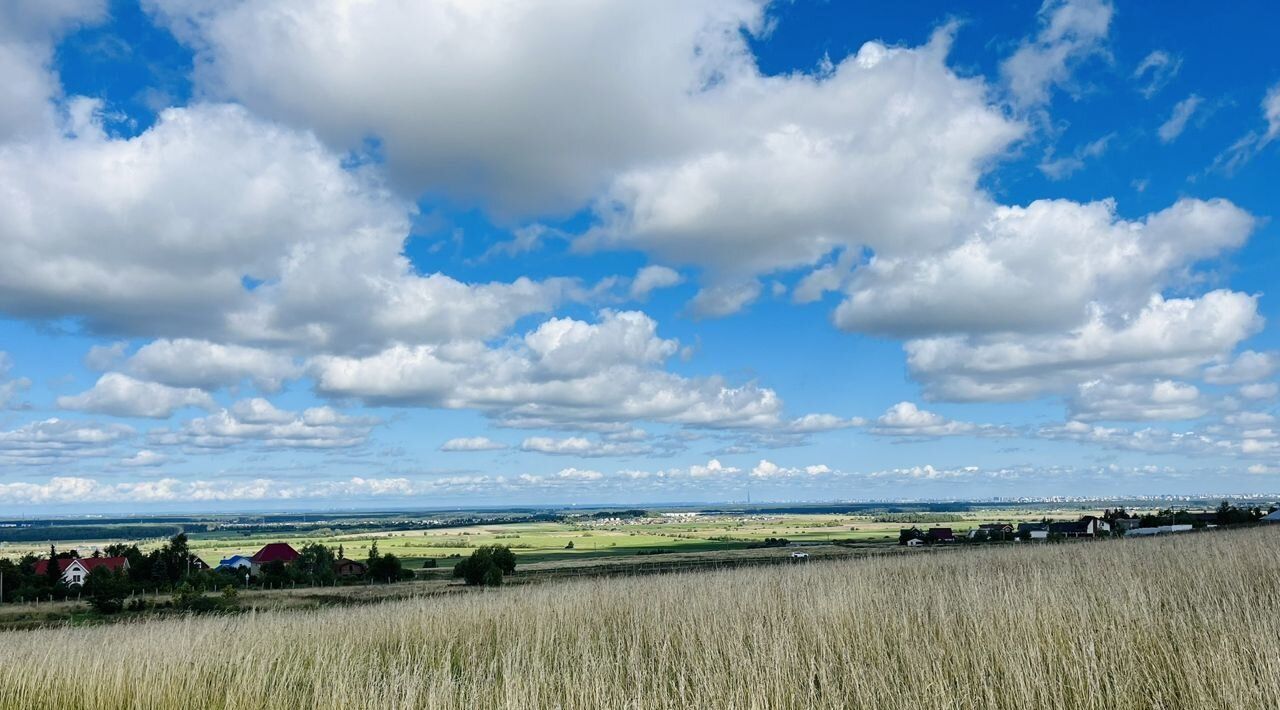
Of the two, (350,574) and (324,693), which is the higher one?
(324,693)

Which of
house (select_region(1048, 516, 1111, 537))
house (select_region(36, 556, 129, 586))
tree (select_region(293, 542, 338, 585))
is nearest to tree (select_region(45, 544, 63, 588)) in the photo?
house (select_region(36, 556, 129, 586))

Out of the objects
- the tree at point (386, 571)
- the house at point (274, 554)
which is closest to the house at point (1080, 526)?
the tree at point (386, 571)

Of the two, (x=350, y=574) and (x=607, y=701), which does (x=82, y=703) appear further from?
(x=350, y=574)

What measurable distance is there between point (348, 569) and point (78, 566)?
94.9 ft

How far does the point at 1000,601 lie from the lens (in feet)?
37.4

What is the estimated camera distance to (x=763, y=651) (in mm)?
9141

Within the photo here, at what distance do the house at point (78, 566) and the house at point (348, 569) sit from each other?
70.0 feet

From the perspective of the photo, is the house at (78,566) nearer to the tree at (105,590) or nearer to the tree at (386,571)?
the tree at (105,590)

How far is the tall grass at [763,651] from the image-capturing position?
25.3 ft

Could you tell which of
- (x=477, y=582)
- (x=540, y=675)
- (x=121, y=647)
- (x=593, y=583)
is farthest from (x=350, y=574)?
(x=540, y=675)

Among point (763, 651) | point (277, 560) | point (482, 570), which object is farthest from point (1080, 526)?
point (763, 651)

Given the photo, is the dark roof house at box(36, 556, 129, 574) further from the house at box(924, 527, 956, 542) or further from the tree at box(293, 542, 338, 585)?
the house at box(924, 527, 956, 542)

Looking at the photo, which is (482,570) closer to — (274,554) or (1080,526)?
(274,554)

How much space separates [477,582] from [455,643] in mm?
66220
